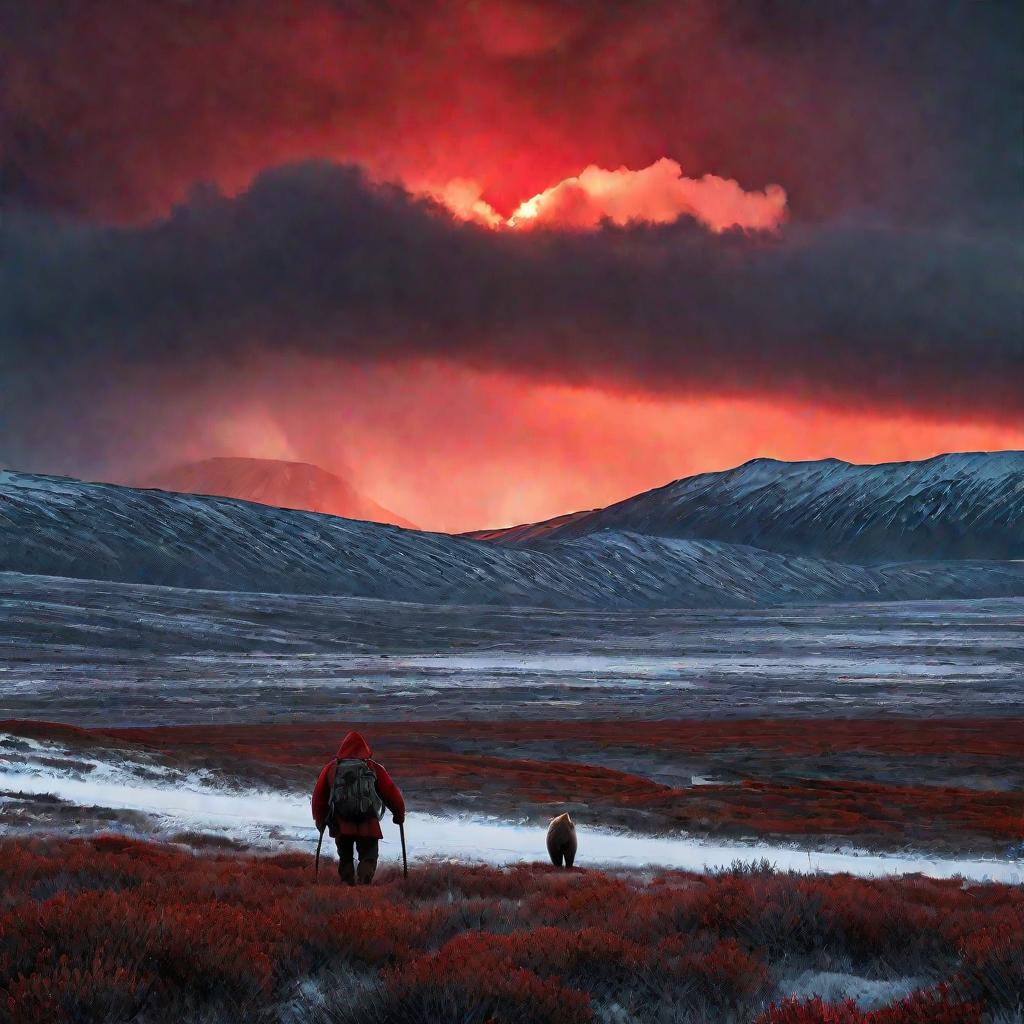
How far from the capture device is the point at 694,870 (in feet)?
46.3

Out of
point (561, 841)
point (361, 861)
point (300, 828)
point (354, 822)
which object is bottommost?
point (300, 828)

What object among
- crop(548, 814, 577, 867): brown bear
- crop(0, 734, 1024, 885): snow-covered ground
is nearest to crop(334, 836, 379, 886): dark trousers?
crop(548, 814, 577, 867): brown bear

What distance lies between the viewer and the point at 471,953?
611cm

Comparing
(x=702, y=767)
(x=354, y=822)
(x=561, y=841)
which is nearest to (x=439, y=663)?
(x=702, y=767)

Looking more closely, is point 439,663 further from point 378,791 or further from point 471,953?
point 471,953

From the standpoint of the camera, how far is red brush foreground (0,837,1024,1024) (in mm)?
5320

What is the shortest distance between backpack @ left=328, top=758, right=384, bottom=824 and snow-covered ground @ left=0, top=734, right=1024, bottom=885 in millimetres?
5240

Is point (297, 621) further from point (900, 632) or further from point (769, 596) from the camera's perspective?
point (769, 596)

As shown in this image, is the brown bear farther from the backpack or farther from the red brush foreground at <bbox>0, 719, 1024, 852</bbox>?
the red brush foreground at <bbox>0, 719, 1024, 852</bbox>

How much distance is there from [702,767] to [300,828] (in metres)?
15.2

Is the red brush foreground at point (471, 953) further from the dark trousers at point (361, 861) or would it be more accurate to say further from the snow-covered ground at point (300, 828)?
the snow-covered ground at point (300, 828)

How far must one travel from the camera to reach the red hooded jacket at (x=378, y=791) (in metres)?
10.2

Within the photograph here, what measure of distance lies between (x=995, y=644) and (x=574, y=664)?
3527 centimetres

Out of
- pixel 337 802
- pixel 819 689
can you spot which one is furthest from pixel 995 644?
pixel 337 802
